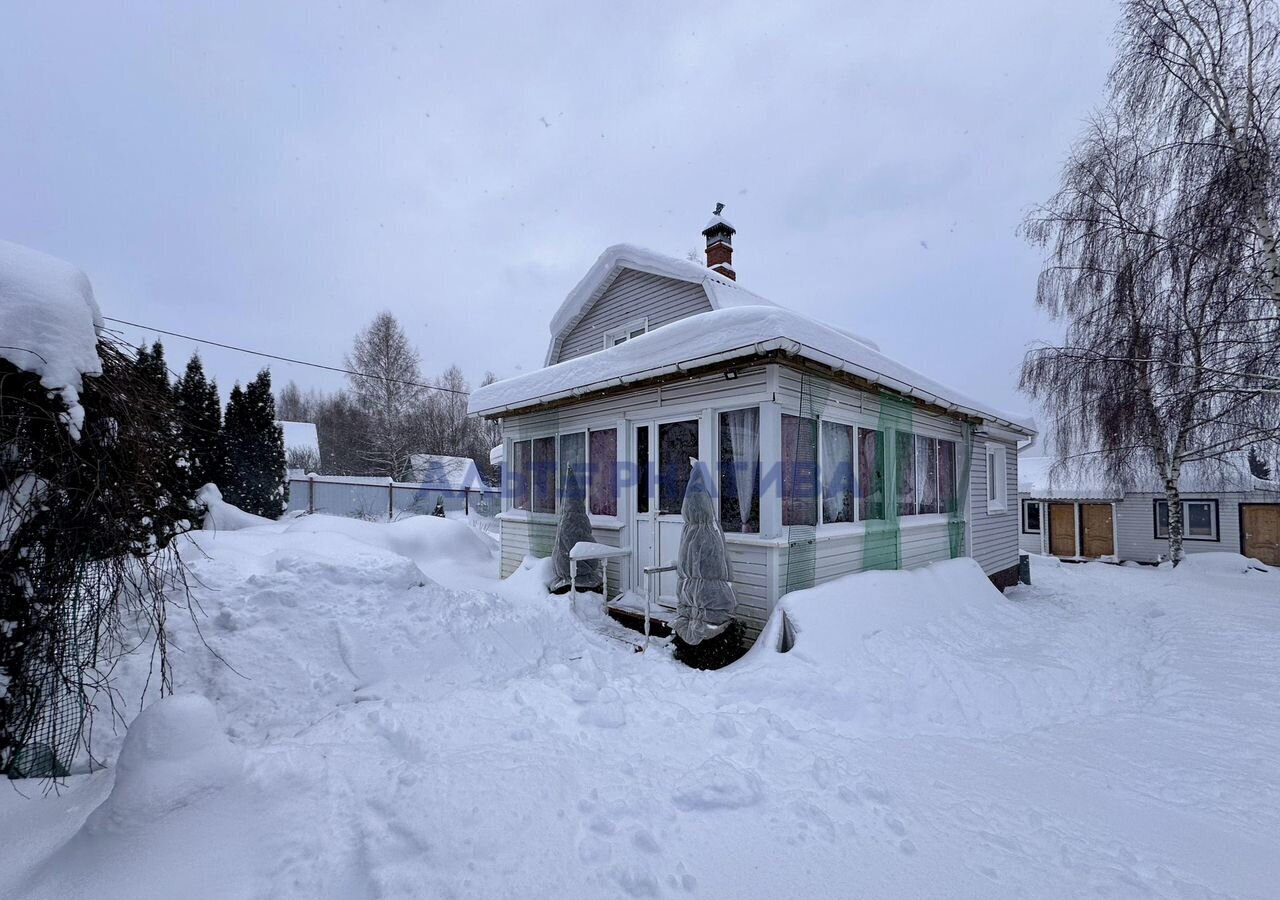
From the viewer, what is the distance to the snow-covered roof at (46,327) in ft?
6.23

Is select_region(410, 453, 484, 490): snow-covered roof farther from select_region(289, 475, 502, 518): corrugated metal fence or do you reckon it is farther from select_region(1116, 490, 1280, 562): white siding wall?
select_region(1116, 490, 1280, 562): white siding wall

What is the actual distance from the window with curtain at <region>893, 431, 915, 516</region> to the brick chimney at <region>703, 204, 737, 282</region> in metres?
5.16

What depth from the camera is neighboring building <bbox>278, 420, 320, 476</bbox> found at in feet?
83.3

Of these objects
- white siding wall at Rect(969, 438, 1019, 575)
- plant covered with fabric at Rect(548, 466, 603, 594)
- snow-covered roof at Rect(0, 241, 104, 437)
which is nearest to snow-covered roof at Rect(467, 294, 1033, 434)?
plant covered with fabric at Rect(548, 466, 603, 594)

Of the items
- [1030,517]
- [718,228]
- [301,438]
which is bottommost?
[1030,517]

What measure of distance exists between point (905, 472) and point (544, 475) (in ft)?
18.1

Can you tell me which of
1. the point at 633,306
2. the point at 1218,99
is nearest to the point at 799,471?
the point at 633,306

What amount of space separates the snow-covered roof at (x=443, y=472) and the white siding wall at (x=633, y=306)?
49.1 ft

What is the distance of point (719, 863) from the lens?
2.18 m

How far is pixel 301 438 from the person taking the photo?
26781 mm

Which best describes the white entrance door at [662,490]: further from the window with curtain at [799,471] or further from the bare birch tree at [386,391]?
the bare birch tree at [386,391]

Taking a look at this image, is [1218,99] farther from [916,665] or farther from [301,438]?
[301,438]

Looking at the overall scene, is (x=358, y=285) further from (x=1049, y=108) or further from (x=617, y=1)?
(x=1049, y=108)

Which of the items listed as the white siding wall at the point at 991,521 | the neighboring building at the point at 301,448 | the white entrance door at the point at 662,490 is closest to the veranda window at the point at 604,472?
the white entrance door at the point at 662,490
